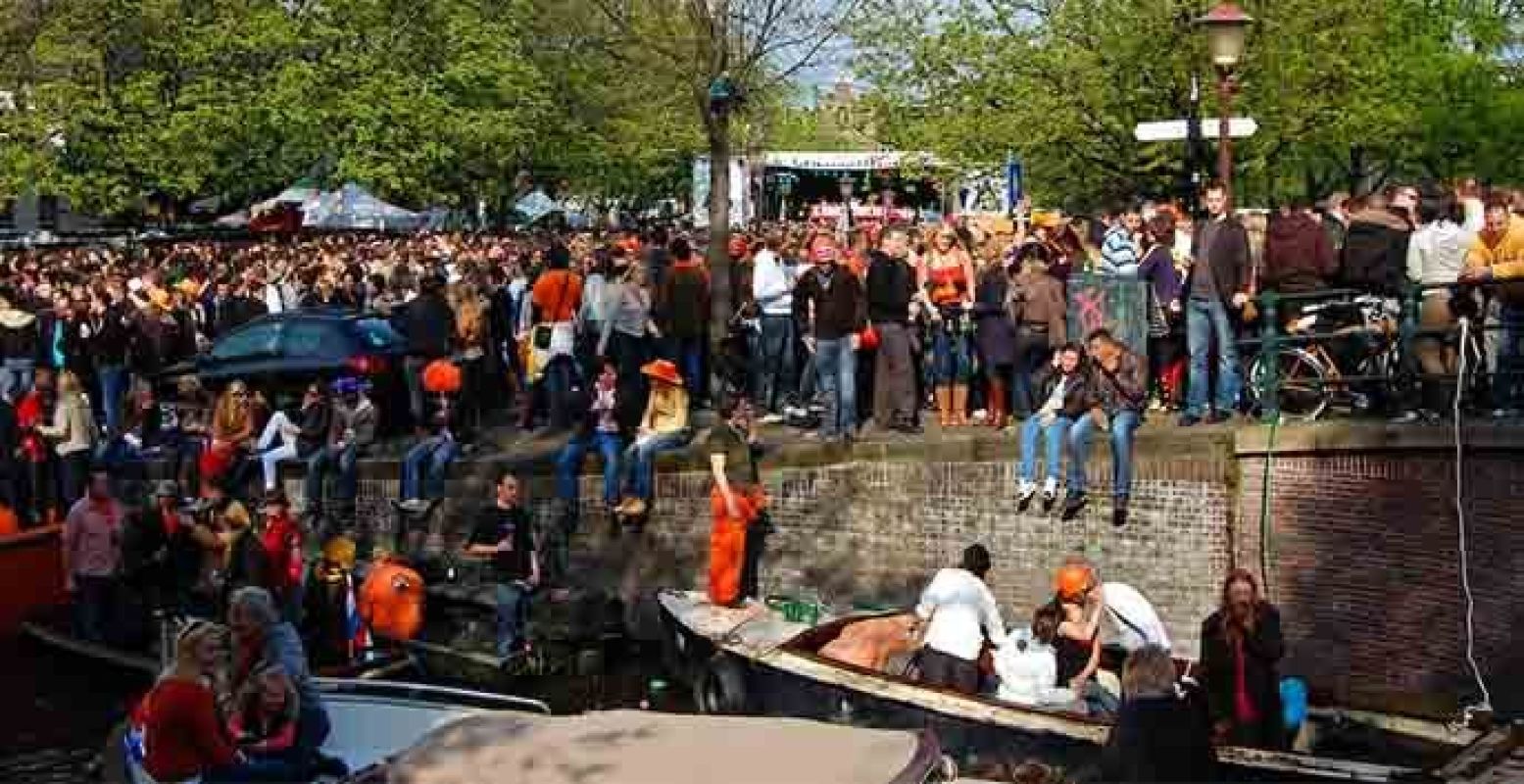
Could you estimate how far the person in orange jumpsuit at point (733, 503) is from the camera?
1820cm

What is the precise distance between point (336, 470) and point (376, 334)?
209cm

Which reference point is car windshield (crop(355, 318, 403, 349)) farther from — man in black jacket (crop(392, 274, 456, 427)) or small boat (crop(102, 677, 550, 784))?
small boat (crop(102, 677, 550, 784))

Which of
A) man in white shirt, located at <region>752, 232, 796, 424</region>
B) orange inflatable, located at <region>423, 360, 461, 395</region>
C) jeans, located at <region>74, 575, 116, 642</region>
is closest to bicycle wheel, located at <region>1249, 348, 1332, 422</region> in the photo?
man in white shirt, located at <region>752, 232, 796, 424</region>

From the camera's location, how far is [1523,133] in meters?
37.0

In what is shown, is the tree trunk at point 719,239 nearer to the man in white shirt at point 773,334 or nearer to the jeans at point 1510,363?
the man in white shirt at point 773,334

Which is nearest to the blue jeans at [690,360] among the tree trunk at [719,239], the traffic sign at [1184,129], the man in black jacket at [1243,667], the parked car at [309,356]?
the tree trunk at [719,239]

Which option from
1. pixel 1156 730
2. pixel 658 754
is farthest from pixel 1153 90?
pixel 658 754

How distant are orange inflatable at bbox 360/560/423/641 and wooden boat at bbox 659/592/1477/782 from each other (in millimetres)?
3276

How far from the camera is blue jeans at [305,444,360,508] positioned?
2156cm

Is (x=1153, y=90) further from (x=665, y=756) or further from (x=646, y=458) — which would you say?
(x=665, y=756)

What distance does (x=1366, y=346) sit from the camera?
16.7 m

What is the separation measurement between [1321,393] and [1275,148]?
49.5 ft

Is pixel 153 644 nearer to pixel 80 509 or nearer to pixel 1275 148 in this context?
pixel 80 509

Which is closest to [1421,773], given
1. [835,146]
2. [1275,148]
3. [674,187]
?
[1275,148]
